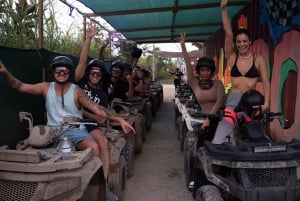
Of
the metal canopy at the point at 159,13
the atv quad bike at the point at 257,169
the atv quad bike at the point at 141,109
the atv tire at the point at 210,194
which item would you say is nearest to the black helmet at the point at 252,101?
the atv quad bike at the point at 257,169

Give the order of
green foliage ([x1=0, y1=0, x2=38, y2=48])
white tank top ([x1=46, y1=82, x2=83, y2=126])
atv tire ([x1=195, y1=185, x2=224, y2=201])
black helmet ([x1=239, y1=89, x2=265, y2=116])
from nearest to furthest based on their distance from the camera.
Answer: atv tire ([x1=195, y1=185, x2=224, y2=201])
black helmet ([x1=239, y1=89, x2=265, y2=116])
white tank top ([x1=46, y1=82, x2=83, y2=126])
green foliage ([x1=0, y1=0, x2=38, y2=48])

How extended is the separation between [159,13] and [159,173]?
4.99m

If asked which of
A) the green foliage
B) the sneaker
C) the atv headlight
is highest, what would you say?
the green foliage

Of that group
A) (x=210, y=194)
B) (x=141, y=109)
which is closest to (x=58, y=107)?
(x=210, y=194)

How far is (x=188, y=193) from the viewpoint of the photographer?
4891 mm

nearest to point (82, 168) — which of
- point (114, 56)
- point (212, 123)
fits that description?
point (212, 123)

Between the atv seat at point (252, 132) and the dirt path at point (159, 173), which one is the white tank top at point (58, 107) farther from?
the atv seat at point (252, 132)

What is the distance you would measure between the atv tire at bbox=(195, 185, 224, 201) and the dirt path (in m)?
1.44

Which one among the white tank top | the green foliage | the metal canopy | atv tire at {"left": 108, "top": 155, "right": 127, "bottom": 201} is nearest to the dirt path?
atv tire at {"left": 108, "top": 155, "right": 127, "bottom": 201}

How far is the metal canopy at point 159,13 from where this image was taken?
26.8ft

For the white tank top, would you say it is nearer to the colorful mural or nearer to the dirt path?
the dirt path

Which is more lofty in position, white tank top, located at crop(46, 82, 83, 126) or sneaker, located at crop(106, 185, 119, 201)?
white tank top, located at crop(46, 82, 83, 126)

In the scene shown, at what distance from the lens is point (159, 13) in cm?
956

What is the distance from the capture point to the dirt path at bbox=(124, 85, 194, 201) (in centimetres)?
479
